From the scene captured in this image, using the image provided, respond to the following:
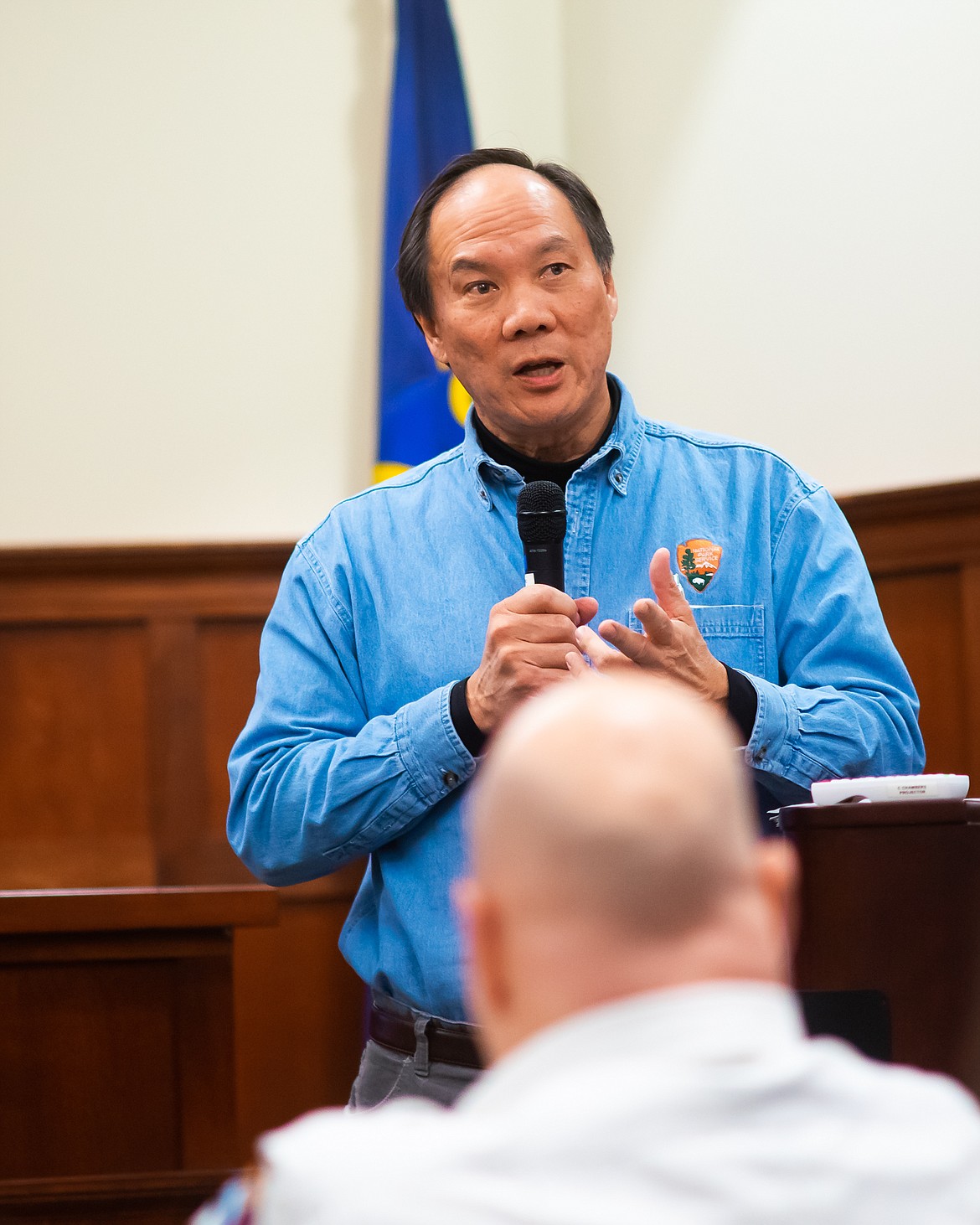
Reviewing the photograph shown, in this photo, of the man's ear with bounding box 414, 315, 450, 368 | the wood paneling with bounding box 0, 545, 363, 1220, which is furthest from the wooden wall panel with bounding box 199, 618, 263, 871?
the man's ear with bounding box 414, 315, 450, 368

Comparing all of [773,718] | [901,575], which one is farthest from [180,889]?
[901,575]

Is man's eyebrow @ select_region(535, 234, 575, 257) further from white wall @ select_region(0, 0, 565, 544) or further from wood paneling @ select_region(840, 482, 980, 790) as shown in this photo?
white wall @ select_region(0, 0, 565, 544)

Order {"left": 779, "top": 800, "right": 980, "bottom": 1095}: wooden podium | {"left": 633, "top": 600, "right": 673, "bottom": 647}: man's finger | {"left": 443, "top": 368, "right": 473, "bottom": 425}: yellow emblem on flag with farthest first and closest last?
{"left": 443, "top": 368, "right": 473, "bottom": 425}: yellow emblem on flag, {"left": 633, "top": 600, "right": 673, "bottom": 647}: man's finger, {"left": 779, "top": 800, "right": 980, "bottom": 1095}: wooden podium

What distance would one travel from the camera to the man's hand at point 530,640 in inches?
62.0

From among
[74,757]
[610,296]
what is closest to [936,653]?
[610,296]

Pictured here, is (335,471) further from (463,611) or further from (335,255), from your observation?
(463,611)

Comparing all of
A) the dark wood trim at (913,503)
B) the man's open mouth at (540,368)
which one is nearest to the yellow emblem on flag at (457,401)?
the dark wood trim at (913,503)

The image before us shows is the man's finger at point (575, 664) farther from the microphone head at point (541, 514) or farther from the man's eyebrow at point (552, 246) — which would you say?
the man's eyebrow at point (552, 246)

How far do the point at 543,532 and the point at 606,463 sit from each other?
311mm

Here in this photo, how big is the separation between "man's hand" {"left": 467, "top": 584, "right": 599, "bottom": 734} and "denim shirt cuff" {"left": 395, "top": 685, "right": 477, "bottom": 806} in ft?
0.42

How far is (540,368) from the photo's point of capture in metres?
1.94

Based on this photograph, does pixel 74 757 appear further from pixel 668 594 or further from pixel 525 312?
pixel 668 594

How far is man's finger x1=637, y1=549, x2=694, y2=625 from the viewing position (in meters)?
1.59

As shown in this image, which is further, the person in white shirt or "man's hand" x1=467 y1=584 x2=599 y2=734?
"man's hand" x1=467 y1=584 x2=599 y2=734
